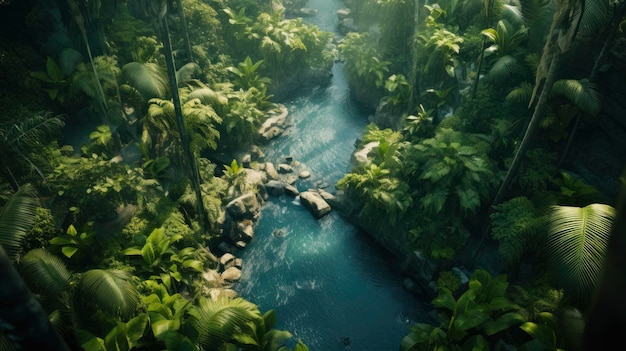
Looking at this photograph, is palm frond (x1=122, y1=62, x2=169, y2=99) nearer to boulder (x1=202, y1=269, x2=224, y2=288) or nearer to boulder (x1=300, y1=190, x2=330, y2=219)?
boulder (x1=202, y1=269, x2=224, y2=288)

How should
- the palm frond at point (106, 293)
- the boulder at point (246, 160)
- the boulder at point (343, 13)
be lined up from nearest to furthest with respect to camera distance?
1. the palm frond at point (106, 293)
2. the boulder at point (246, 160)
3. the boulder at point (343, 13)

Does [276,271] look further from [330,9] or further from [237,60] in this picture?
[330,9]

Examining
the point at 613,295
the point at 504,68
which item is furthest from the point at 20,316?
the point at 504,68

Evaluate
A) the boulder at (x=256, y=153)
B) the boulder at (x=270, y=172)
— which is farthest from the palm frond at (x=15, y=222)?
the boulder at (x=256, y=153)

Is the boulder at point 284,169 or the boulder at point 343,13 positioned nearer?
the boulder at point 284,169

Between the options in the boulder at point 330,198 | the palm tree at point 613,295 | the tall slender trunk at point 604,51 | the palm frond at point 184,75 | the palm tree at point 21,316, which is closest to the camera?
the palm tree at point 613,295

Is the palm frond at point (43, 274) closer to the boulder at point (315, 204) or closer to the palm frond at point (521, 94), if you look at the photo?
the boulder at point (315, 204)

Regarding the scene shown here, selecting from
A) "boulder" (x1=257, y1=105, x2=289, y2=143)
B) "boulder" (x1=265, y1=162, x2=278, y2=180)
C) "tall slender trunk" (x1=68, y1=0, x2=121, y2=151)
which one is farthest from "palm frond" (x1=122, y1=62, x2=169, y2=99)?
"boulder" (x1=257, y1=105, x2=289, y2=143)

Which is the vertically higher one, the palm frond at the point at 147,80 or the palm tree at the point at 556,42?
the palm tree at the point at 556,42

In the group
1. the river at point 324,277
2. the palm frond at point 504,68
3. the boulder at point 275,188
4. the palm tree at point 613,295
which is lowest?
the river at point 324,277
